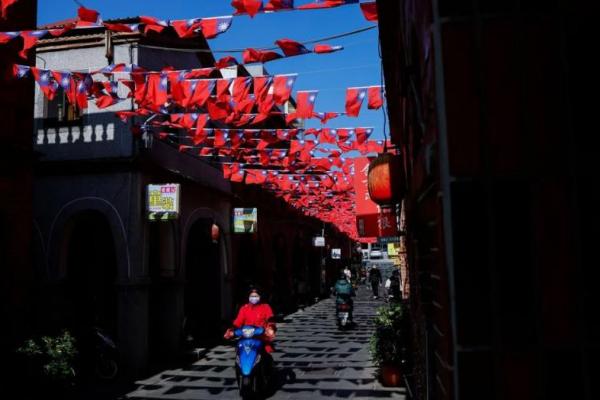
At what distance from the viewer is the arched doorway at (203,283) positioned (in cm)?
1828

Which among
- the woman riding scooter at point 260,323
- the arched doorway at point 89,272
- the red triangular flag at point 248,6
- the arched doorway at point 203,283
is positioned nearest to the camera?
the red triangular flag at point 248,6

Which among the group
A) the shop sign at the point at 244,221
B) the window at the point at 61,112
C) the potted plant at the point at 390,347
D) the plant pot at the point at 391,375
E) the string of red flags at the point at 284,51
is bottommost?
the plant pot at the point at 391,375

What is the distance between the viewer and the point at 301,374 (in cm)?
1221

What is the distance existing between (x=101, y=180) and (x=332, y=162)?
615 cm

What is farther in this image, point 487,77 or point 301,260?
point 301,260

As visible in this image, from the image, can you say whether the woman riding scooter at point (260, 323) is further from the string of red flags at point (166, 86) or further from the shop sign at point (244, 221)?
the shop sign at point (244, 221)

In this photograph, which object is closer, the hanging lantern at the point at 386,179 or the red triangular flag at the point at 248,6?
the red triangular flag at the point at 248,6

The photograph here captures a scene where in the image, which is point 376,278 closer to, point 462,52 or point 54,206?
point 54,206

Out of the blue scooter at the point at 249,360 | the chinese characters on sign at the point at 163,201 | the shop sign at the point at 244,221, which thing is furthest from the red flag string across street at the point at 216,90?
the blue scooter at the point at 249,360

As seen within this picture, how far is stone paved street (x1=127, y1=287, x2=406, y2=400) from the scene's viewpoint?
10.4m

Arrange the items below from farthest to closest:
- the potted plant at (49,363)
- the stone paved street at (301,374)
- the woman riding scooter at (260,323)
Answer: the stone paved street at (301,374)
the woman riding scooter at (260,323)
the potted plant at (49,363)

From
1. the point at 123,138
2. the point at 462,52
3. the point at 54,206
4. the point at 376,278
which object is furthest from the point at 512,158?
the point at 376,278

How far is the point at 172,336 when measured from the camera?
14648 millimetres

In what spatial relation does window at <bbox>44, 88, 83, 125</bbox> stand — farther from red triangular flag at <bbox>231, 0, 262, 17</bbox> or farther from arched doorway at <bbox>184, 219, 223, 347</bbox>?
red triangular flag at <bbox>231, 0, 262, 17</bbox>
